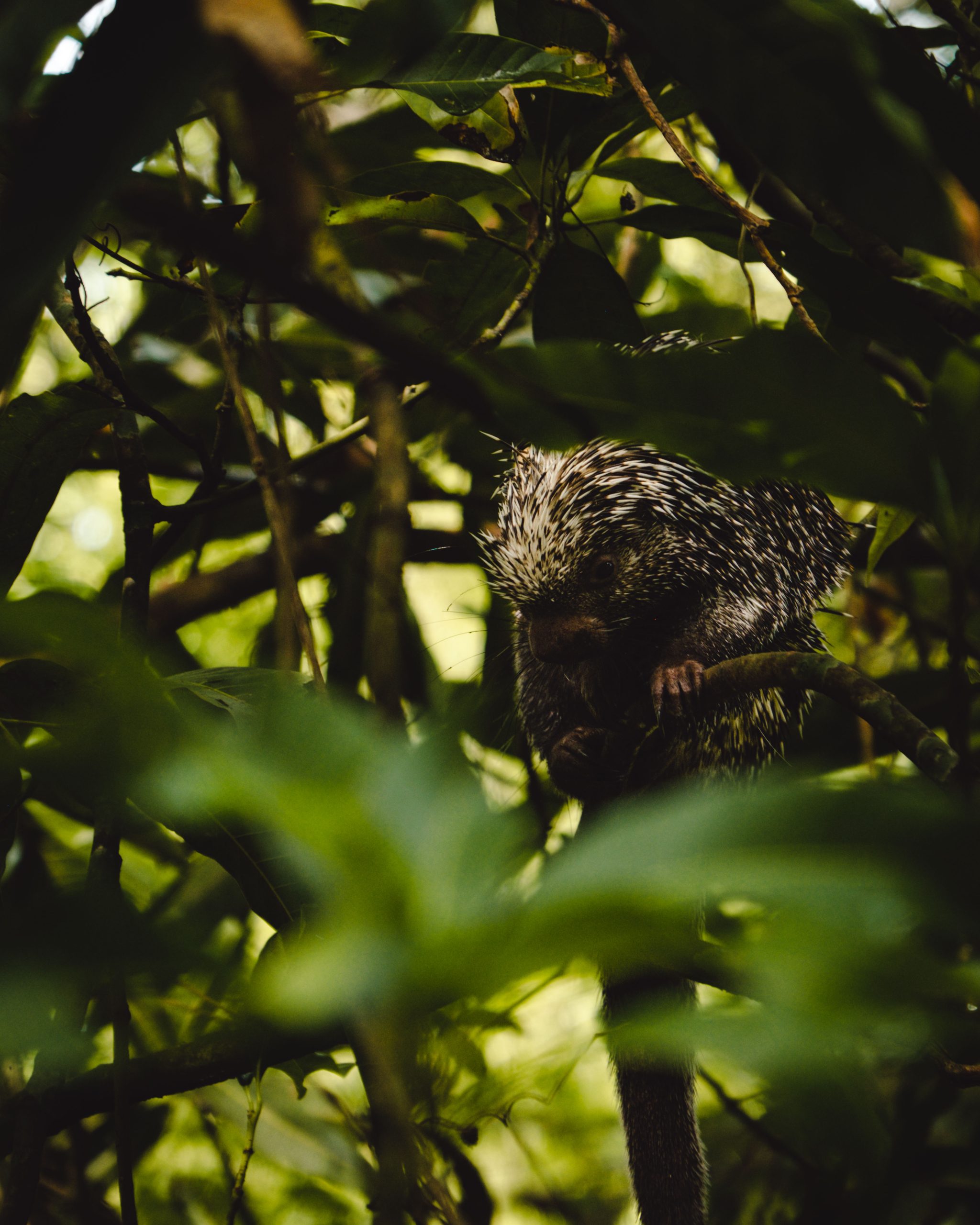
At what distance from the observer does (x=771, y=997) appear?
53 cm

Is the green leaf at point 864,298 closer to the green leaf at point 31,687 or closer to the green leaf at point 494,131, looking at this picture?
the green leaf at point 494,131

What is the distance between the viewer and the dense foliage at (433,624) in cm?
50

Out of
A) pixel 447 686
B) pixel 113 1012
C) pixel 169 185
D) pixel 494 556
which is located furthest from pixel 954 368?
pixel 169 185

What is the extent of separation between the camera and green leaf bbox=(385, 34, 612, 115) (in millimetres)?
1359

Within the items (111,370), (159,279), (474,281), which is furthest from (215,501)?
(474,281)

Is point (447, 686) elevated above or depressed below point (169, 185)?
below

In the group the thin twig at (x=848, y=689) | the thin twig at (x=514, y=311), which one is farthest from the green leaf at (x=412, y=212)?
the thin twig at (x=848, y=689)

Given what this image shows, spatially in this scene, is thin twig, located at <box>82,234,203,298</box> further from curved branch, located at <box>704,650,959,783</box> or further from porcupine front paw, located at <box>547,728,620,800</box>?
porcupine front paw, located at <box>547,728,620,800</box>

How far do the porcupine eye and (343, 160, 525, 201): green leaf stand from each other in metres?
0.77

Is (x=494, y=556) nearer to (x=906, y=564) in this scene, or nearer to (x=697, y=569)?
(x=697, y=569)

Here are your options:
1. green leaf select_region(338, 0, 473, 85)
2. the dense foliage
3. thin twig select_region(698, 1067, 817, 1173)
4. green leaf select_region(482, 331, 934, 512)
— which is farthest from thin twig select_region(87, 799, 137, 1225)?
thin twig select_region(698, 1067, 817, 1173)

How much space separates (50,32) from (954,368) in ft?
2.44

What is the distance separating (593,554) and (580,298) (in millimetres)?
557

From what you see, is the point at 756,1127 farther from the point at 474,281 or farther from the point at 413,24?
the point at 413,24
